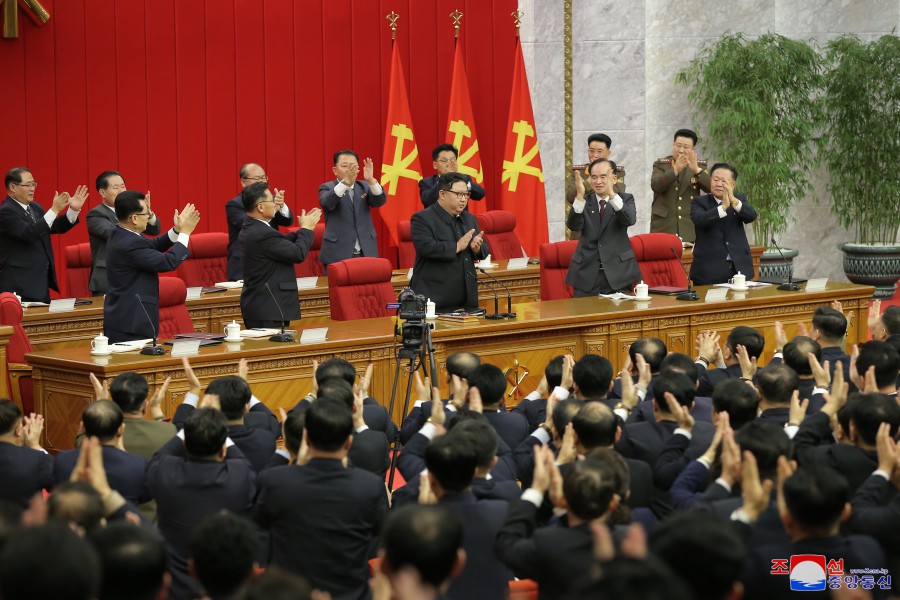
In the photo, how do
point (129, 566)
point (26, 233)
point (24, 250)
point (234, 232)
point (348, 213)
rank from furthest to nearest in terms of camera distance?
1. point (348, 213)
2. point (234, 232)
3. point (24, 250)
4. point (26, 233)
5. point (129, 566)

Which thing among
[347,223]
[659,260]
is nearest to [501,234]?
[347,223]

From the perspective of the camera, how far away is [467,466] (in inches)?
121

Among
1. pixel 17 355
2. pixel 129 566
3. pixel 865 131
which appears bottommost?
pixel 129 566

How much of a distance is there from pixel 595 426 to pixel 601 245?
4435mm

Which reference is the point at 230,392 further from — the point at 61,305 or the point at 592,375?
the point at 61,305

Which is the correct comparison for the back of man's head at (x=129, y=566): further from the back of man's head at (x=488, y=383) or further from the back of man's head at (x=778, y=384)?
the back of man's head at (x=778, y=384)

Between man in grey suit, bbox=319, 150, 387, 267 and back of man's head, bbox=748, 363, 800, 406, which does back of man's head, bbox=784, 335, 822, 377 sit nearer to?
back of man's head, bbox=748, 363, 800, 406

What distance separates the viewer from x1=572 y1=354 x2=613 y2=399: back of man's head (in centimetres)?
440

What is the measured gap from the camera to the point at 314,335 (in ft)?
20.4

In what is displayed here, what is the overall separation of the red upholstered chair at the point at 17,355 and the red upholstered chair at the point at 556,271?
11.4 ft

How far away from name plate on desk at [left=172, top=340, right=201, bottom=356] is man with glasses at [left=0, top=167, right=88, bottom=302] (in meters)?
2.44

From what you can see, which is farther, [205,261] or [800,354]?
[205,261]

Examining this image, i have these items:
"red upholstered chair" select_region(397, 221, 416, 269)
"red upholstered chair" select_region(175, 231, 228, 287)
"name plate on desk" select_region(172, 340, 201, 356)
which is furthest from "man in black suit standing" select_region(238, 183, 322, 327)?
"red upholstered chair" select_region(397, 221, 416, 269)

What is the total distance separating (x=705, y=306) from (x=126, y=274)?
3.36 meters
